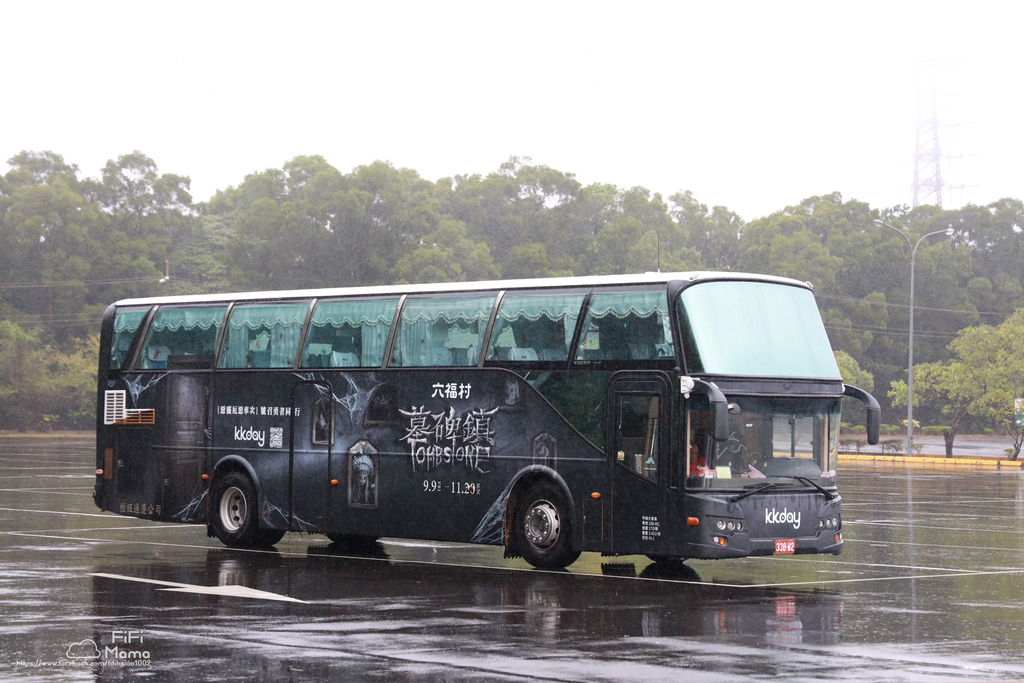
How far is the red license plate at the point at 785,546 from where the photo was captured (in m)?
15.4

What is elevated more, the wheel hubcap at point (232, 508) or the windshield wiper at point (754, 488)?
the windshield wiper at point (754, 488)

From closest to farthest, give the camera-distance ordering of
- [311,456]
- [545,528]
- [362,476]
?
1. [545,528]
2. [362,476]
3. [311,456]

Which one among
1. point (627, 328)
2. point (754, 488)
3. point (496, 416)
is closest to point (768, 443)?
point (754, 488)

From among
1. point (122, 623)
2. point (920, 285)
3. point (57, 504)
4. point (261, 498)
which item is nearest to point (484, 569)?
point (261, 498)

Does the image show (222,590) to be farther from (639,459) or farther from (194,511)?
(194,511)

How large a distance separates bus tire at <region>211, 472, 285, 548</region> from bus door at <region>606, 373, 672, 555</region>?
584 cm

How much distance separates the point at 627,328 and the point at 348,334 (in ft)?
14.6

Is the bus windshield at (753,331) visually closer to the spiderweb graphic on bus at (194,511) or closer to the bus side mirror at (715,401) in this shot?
the bus side mirror at (715,401)

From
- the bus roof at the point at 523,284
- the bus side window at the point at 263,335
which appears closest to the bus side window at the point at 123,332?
the bus roof at the point at 523,284

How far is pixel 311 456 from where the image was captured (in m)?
19.0

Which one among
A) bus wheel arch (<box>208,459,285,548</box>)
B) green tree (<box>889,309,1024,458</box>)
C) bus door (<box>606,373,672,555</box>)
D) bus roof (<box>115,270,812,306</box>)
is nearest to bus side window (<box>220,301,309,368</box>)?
bus roof (<box>115,270,812,306</box>)

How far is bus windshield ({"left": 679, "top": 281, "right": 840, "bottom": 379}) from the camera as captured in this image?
606 inches

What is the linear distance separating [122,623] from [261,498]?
7.58 meters

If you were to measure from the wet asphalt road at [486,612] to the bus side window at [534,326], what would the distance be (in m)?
2.59
